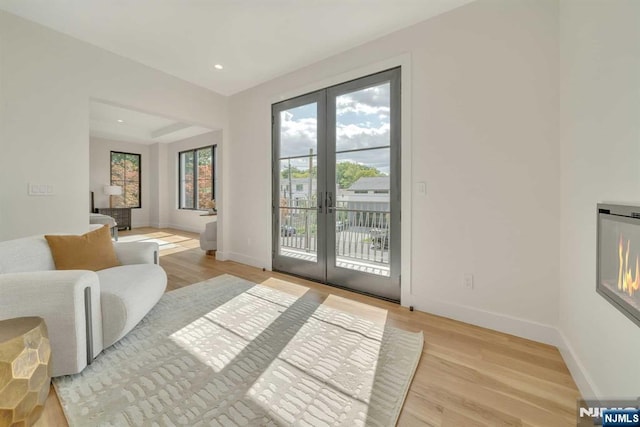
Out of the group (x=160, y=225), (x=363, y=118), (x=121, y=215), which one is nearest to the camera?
(x=363, y=118)

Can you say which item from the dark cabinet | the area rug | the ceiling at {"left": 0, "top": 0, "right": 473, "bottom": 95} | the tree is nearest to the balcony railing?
the tree

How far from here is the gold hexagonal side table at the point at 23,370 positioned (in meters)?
1.05

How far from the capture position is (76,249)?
2.04 metres

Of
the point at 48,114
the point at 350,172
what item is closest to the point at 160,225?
the point at 48,114

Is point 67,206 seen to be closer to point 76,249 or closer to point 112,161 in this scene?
point 76,249

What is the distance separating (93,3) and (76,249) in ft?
7.07

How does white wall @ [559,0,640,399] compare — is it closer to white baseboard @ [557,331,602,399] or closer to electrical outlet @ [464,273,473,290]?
white baseboard @ [557,331,602,399]

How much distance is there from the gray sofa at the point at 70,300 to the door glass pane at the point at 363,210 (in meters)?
2.01

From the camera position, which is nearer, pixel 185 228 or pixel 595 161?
pixel 595 161

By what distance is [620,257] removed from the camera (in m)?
1.12

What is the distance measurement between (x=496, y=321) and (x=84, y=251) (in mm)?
3414

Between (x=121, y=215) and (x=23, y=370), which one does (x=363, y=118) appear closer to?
(x=23, y=370)

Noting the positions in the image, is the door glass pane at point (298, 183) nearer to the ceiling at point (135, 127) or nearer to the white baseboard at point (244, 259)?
the white baseboard at point (244, 259)

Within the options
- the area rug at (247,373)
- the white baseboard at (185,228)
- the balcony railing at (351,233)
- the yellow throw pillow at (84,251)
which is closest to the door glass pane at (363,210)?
the balcony railing at (351,233)
